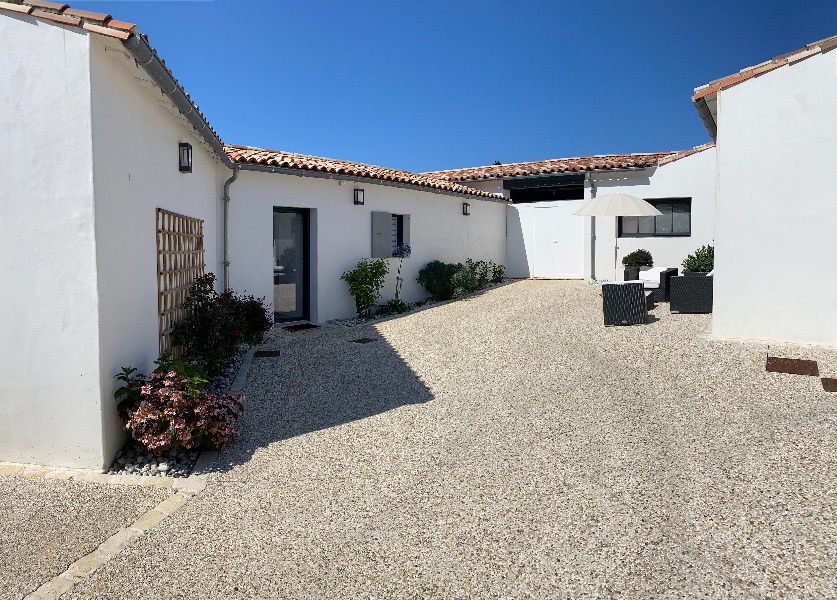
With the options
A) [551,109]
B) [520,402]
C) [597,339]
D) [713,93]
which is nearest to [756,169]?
[713,93]

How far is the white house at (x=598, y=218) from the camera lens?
53.4 feet

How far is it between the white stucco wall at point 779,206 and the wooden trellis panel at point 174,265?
7537 mm

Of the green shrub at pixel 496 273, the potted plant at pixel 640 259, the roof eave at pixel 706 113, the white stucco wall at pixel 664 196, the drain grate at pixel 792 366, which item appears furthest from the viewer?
the green shrub at pixel 496 273

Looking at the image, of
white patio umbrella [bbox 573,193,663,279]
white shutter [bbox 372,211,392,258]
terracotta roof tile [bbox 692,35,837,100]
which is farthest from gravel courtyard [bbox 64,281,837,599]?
white patio umbrella [bbox 573,193,663,279]

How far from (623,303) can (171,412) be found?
7.71 m

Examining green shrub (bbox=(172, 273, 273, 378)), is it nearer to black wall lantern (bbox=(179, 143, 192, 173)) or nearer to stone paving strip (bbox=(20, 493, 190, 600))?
black wall lantern (bbox=(179, 143, 192, 173))

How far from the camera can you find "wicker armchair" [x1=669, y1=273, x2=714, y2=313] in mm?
10953

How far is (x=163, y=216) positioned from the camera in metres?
6.60

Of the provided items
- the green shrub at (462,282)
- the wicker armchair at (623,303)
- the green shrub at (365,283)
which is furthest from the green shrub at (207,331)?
the green shrub at (462,282)

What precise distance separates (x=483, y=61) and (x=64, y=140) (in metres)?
18.6

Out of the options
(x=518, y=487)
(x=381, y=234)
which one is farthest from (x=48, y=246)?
(x=381, y=234)

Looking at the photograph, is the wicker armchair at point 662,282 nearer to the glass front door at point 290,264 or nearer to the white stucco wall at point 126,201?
the glass front door at point 290,264

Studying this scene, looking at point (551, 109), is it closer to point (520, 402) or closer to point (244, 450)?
point (520, 402)

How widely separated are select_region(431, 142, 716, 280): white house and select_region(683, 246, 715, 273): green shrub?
1.14 meters
